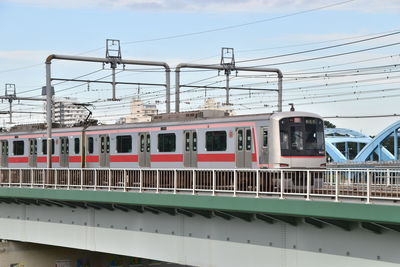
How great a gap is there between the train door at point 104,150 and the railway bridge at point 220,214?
3.18 meters

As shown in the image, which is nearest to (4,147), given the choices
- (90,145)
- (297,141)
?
(90,145)

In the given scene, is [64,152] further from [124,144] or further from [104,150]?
[124,144]

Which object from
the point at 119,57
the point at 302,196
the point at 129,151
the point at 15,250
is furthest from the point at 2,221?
the point at 302,196

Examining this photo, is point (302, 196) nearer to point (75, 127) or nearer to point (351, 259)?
point (351, 259)

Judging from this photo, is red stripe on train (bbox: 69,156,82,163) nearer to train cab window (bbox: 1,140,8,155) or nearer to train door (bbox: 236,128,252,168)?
train cab window (bbox: 1,140,8,155)

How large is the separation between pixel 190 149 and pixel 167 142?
1649 mm

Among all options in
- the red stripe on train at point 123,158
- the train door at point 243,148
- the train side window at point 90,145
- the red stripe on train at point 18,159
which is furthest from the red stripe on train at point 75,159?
the train door at point 243,148

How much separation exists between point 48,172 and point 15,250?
7092mm

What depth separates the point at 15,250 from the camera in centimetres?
4041

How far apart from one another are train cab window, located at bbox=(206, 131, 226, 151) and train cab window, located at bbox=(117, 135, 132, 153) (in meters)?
5.77

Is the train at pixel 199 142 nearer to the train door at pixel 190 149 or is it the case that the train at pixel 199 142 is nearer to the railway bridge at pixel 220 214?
the train door at pixel 190 149

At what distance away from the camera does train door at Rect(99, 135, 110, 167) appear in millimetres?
37875

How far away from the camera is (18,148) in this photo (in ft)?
147

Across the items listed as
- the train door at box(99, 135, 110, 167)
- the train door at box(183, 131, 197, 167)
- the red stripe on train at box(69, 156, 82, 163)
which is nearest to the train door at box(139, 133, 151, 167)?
the train door at box(183, 131, 197, 167)
